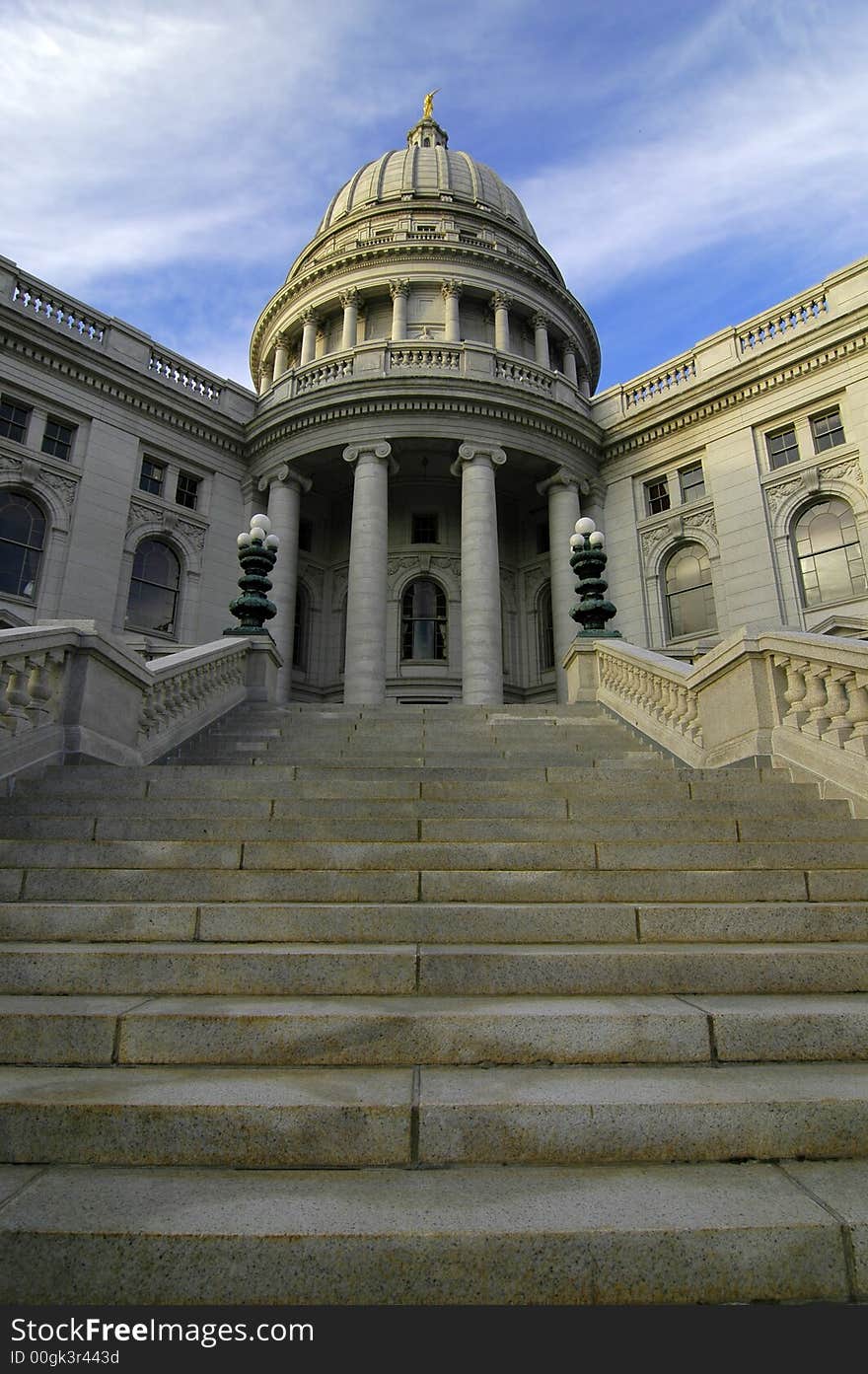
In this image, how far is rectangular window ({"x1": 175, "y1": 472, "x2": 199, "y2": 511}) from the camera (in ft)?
73.7

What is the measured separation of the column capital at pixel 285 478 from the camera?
22.3 m

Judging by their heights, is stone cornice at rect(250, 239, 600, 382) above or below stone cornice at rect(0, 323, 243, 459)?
above

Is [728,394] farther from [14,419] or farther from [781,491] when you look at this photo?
[14,419]

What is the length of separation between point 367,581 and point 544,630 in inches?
321

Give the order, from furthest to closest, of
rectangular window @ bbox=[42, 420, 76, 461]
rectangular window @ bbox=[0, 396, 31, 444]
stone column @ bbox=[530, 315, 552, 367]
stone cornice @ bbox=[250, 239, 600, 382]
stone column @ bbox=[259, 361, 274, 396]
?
stone column @ bbox=[259, 361, 274, 396], stone column @ bbox=[530, 315, 552, 367], stone cornice @ bbox=[250, 239, 600, 382], rectangular window @ bbox=[42, 420, 76, 461], rectangular window @ bbox=[0, 396, 31, 444]

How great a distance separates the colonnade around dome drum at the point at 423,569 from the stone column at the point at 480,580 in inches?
1.4

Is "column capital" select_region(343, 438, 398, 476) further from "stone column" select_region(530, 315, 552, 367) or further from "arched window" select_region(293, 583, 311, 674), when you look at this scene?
"stone column" select_region(530, 315, 552, 367)

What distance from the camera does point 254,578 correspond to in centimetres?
1328

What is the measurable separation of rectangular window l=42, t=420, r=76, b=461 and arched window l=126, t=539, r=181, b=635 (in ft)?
10.5

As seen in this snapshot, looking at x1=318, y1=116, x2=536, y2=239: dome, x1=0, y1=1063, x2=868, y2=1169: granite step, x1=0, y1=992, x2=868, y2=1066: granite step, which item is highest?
x1=318, y1=116, x2=536, y2=239: dome

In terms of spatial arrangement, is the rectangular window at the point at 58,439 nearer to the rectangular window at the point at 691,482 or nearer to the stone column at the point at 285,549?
the stone column at the point at 285,549

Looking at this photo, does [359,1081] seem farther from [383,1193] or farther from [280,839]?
[280,839]

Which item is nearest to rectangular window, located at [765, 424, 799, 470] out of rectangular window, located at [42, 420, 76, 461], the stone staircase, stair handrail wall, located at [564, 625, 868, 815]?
stair handrail wall, located at [564, 625, 868, 815]

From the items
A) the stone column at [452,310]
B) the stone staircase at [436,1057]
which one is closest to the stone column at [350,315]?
the stone column at [452,310]
